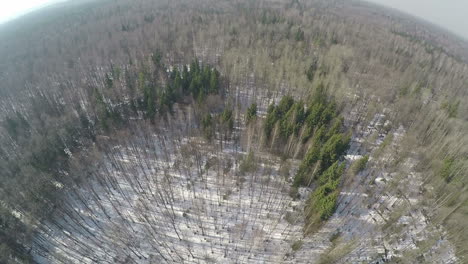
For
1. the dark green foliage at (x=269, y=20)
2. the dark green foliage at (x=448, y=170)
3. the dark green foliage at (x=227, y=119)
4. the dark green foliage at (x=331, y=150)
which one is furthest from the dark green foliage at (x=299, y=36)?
the dark green foliage at (x=448, y=170)

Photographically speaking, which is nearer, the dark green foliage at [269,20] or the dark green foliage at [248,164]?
the dark green foliage at [248,164]

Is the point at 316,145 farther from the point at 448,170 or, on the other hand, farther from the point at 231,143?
the point at 448,170

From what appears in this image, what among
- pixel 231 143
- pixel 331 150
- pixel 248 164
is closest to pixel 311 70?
pixel 231 143

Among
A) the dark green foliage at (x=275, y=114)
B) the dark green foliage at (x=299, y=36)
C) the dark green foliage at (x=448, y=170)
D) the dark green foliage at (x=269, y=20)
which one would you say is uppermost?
the dark green foliage at (x=269, y=20)

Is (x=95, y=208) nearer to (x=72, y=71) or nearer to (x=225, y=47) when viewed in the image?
(x=72, y=71)

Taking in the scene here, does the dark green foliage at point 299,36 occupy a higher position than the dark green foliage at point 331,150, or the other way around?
the dark green foliage at point 299,36

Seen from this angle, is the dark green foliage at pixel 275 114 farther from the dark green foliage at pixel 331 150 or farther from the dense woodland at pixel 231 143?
the dark green foliage at pixel 331 150

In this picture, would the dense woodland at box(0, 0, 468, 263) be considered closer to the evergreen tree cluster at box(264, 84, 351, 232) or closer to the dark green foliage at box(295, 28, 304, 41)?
the evergreen tree cluster at box(264, 84, 351, 232)

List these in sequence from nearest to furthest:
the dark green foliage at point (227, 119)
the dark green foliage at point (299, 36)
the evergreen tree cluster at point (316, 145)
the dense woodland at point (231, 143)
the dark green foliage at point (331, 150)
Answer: the evergreen tree cluster at point (316, 145) → the dense woodland at point (231, 143) → the dark green foliage at point (331, 150) → the dark green foliage at point (227, 119) → the dark green foliage at point (299, 36)

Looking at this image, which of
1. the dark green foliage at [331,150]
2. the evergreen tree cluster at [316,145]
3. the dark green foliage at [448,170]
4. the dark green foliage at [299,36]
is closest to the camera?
the evergreen tree cluster at [316,145]
